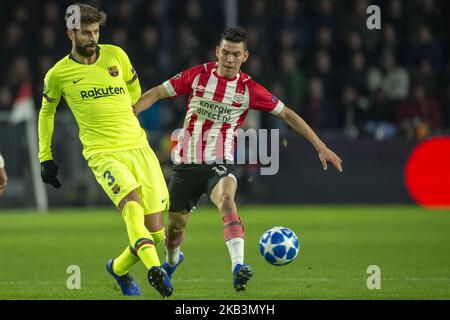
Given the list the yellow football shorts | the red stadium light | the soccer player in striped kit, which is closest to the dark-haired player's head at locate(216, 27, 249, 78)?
the soccer player in striped kit

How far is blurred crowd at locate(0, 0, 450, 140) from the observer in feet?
60.1

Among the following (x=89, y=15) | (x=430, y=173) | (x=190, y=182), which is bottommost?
(x=430, y=173)

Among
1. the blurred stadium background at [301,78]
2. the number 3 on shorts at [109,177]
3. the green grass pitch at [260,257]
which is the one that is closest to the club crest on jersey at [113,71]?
the number 3 on shorts at [109,177]

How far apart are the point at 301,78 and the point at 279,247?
34.3 ft

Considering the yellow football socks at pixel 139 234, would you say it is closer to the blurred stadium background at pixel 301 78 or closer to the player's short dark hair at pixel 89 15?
the player's short dark hair at pixel 89 15

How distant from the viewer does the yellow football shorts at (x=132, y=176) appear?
7641mm

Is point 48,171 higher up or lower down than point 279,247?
higher up

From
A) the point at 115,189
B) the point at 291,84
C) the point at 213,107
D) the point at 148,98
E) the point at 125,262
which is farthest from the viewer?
the point at 291,84

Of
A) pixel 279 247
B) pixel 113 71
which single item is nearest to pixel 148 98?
pixel 113 71

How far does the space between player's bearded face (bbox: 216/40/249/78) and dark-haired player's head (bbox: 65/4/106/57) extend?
3.14 ft

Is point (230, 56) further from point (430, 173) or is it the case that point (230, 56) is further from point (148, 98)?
point (430, 173)

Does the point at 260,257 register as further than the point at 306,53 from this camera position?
No

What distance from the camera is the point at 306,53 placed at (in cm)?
1908

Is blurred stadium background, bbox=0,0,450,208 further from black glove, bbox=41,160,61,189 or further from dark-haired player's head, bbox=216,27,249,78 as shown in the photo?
black glove, bbox=41,160,61,189
